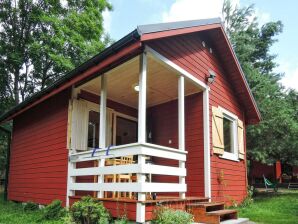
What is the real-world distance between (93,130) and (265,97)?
8875 millimetres

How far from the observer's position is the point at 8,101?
18859 millimetres

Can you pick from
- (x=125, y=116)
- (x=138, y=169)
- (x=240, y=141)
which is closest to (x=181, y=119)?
(x=138, y=169)

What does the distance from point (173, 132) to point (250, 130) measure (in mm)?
5873

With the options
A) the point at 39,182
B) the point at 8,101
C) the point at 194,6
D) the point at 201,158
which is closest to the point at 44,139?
the point at 39,182

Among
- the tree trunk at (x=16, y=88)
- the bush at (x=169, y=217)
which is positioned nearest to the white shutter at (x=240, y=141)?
the bush at (x=169, y=217)

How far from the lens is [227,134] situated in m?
9.40

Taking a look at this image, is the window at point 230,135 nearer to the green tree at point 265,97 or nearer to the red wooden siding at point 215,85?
the red wooden siding at point 215,85

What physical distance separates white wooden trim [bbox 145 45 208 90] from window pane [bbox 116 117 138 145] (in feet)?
8.52

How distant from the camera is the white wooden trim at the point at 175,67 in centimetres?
593

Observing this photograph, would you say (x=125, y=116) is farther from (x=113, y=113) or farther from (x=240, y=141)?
(x=240, y=141)

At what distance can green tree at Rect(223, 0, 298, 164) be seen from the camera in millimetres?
13320

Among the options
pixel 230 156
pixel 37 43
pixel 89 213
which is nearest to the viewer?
pixel 89 213

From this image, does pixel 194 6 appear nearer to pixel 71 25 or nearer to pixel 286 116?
pixel 71 25

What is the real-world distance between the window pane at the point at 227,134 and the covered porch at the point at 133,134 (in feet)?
5.36
